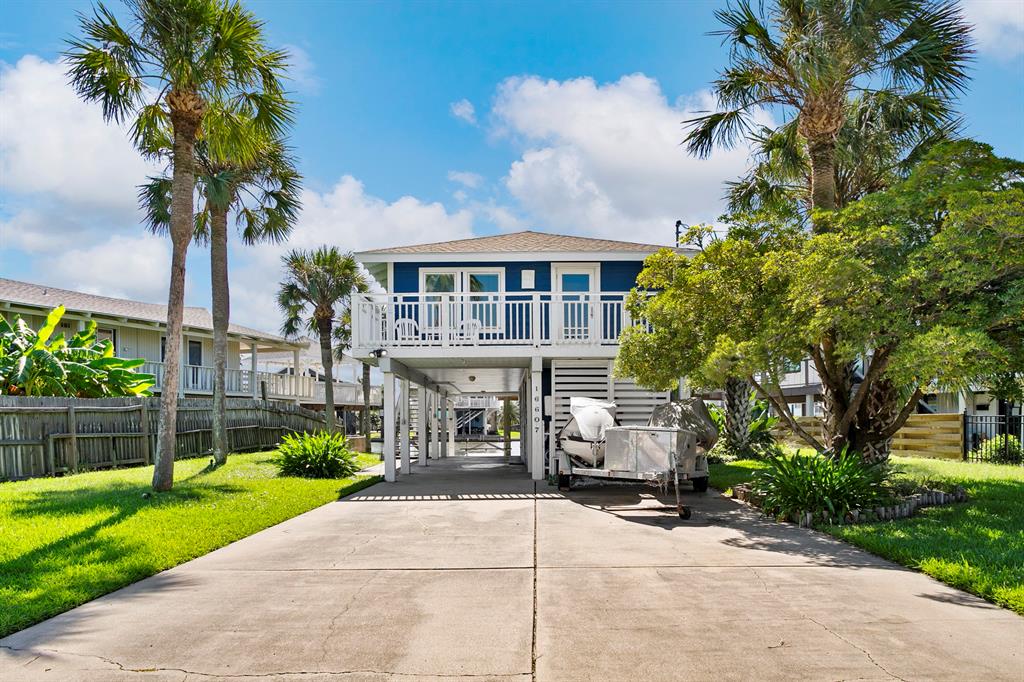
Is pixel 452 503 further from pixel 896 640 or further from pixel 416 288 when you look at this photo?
pixel 896 640

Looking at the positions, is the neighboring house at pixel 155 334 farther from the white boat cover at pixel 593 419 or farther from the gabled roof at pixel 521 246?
the white boat cover at pixel 593 419

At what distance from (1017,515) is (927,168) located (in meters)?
4.59

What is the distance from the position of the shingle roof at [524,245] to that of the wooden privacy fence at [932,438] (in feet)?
22.7

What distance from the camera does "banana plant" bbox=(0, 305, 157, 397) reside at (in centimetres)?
1554

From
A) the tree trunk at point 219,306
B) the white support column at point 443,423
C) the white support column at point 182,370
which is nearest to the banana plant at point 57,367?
the tree trunk at point 219,306

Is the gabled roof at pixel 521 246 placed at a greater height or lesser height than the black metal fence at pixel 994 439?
greater

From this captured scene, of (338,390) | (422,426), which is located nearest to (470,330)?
(422,426)

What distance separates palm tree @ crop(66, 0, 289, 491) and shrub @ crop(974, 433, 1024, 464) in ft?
56.8

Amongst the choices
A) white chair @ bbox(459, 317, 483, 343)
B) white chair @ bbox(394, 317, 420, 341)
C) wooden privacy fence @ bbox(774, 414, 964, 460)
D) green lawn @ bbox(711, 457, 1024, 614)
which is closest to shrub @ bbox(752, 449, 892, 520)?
green lawn @ bbox(711, 457, 1024, 614)

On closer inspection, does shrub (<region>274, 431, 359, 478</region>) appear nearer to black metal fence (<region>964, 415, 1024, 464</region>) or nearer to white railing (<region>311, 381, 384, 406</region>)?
black metal fence (<region>964, 415, 1024, 464</region>)

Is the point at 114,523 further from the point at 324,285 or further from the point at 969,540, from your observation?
the point at 324,285

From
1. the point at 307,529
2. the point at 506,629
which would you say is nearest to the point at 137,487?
the point at 307,529

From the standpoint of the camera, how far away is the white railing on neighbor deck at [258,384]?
86.7 ft

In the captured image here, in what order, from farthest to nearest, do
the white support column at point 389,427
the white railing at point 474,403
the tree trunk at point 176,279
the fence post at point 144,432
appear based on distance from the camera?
the white railing at point 474,403 < the fence post at point 144,432 < the white support column at point 389,427 < the tree trunk at point 176,279
